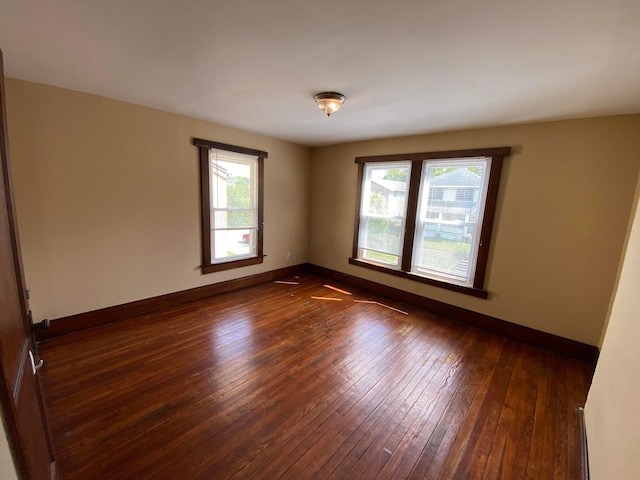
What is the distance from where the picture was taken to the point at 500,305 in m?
3.05

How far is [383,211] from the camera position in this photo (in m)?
4.04

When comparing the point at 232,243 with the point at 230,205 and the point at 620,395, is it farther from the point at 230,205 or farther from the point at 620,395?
the point at 620,395

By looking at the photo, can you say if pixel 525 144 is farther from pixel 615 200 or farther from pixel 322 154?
pixel 322 154

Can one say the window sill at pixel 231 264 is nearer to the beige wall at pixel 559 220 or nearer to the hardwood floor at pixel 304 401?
the hardwood floor at pixel 304 401

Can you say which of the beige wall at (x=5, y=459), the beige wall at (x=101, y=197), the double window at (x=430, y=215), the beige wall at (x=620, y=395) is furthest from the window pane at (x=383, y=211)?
the beige wall at (x=5, y=459)

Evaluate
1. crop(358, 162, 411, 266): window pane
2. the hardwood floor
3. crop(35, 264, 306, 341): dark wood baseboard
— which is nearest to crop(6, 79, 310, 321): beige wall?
crop(35, 264, 306, 341): dark wood baseboard

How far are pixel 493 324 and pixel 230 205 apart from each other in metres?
3.74

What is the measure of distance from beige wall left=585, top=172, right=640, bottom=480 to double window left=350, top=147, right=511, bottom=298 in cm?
148

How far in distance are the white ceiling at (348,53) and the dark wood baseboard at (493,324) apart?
2208 mm

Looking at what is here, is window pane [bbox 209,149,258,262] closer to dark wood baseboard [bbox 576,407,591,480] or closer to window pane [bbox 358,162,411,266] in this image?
window pane [bbox 358,162,411,266]

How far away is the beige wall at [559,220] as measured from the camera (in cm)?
239

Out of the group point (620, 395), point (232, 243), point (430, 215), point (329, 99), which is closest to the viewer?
point (620, 395)

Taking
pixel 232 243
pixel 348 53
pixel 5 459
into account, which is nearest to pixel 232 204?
pixel 232 243

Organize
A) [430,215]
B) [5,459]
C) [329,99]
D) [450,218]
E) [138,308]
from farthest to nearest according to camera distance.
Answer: [430,215] → [450,218] → [138,308] → [329,99] → [5,459]
